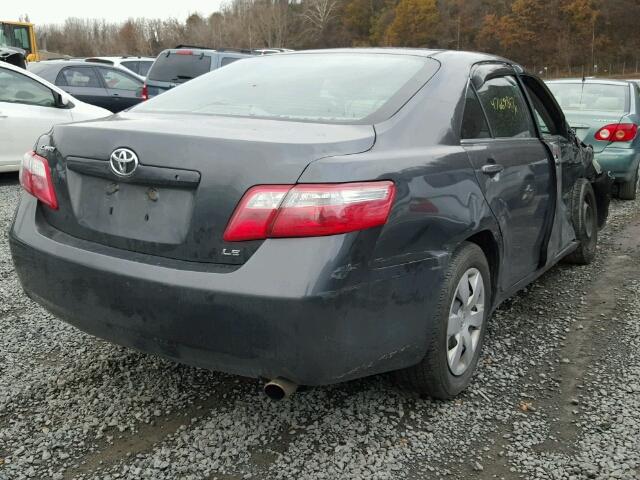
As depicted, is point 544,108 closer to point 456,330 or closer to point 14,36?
point 456,330

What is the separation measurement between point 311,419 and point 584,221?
2.76 meters

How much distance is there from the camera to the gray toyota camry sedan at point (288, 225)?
79.9 inches

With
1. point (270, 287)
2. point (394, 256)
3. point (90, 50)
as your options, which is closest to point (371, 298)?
point (394, 256)

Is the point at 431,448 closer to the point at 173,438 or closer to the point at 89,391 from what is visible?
the point at 173,438

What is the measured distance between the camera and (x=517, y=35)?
6203cm

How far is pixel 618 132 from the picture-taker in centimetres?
709

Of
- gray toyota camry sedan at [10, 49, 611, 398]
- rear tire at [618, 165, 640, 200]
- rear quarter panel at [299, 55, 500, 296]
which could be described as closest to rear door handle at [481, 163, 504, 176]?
gray toyota camry sedan at [10, 49, 611, 398]

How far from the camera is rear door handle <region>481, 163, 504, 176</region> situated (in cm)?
279

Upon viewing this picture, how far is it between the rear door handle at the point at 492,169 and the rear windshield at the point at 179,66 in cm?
967

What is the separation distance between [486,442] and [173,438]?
122cm

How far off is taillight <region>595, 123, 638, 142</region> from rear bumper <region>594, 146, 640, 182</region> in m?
0.11

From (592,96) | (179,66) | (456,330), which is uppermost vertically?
(179,66)

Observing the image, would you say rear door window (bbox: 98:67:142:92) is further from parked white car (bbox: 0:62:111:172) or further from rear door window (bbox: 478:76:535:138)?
rear door window (bbox: 478:76:535:138)

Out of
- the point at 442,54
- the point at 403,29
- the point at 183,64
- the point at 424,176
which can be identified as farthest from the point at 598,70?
the point at 424,176
